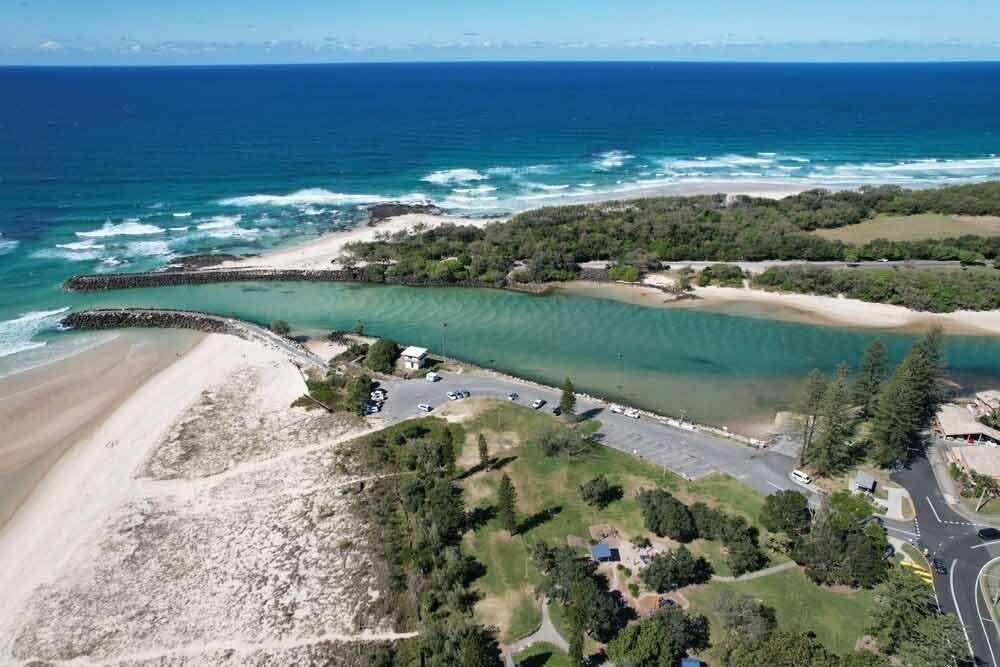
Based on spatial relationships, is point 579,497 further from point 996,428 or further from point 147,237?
point 147,237

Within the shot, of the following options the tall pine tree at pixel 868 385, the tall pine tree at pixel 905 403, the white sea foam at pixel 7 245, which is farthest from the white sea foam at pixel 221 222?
the tall pine tree at pixel 905 403

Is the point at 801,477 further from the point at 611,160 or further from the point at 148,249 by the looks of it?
the point at 611,160

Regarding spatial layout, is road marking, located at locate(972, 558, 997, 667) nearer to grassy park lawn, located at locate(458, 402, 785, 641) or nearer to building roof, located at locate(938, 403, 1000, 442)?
grassy park lawn, located at locate(458, 402, 785, 641)

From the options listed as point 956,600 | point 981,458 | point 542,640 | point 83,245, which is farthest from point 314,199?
point 956,600

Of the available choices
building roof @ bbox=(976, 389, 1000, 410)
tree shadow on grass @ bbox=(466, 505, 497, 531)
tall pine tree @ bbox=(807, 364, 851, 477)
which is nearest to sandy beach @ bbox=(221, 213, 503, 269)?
tree shadow on grass @ bbox=(466, 505, 497, 531)

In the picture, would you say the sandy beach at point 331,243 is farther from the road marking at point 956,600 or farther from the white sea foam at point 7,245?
the road marking at point 956,600

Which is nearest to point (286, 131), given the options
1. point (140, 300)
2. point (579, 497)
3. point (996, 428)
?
point (140, 300)
